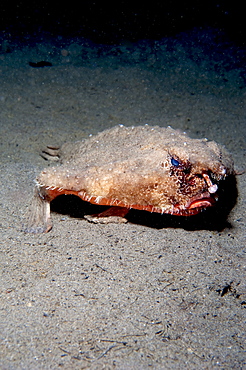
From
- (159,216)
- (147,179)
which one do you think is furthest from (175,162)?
(159,216)

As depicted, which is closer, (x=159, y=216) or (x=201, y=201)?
(x=201, y=201)

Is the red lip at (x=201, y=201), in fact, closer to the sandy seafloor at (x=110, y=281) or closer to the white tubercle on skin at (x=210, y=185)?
the white tubercle on skin at (x=210, y=185)

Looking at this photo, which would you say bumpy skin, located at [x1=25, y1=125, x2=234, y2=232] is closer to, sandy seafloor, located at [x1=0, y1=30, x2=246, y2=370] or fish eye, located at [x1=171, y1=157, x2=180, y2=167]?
fish eye, located at [x1=171, y1=157, x2=180, y2=167]

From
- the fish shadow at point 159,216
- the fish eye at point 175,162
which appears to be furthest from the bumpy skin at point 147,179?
the fish shadow at point 159,216

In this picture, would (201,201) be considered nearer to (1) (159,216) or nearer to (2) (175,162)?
(2) (175,162)

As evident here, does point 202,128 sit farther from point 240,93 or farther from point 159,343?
point 159,343

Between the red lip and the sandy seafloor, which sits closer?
the sandy seafloor

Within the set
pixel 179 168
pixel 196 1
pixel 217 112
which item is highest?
pixel 196 1

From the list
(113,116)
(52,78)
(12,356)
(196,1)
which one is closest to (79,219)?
(12,356)

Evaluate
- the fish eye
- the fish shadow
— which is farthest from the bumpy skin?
the fish shadow
